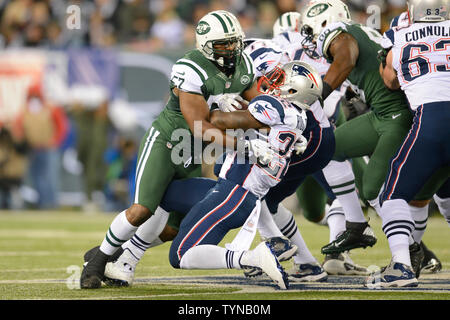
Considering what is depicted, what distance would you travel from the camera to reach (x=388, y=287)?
15.5ft

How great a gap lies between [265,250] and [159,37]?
8900 mm

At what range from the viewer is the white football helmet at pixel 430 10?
193 inches

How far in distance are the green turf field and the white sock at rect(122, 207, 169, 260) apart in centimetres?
22

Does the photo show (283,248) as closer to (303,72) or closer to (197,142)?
(197,142)

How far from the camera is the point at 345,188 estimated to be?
5.83m

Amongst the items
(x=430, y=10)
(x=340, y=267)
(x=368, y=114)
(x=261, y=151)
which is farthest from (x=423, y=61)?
(x=340, y=267)

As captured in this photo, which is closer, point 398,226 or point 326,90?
point 398,226

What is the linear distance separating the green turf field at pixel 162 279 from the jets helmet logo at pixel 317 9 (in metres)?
1.85

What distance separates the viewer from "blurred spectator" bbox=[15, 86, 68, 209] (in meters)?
12.9

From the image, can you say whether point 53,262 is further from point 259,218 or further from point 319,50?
point 319,50

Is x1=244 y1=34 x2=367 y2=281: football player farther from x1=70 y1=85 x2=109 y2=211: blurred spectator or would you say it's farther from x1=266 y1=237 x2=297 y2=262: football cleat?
x1=70 y1=85 x2=109 y2=211: blurred spectator

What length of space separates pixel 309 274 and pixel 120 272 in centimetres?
122

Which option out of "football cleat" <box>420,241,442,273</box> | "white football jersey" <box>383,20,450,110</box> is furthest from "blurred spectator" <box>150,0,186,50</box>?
"white football jersey" <box>383,20,450,110</box>

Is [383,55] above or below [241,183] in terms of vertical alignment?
above
